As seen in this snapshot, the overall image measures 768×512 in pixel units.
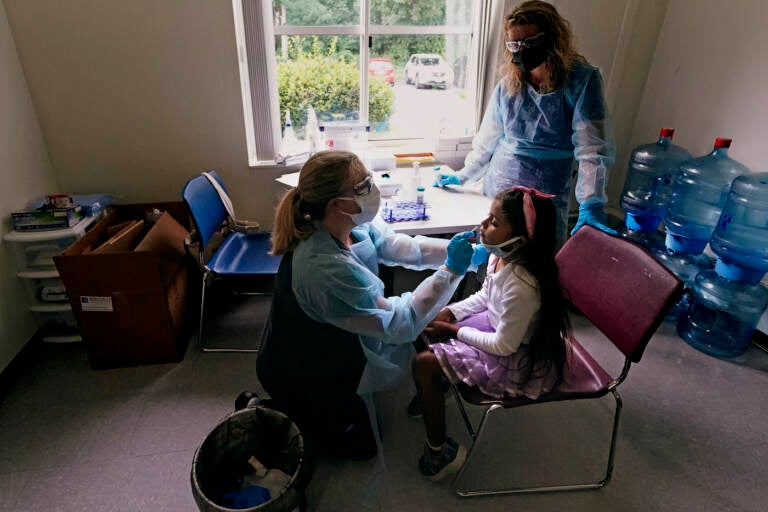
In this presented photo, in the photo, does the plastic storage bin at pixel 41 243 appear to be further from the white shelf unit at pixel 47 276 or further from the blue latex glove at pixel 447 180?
the blue latex glove at pixel 447 180

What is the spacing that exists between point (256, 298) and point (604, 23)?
258cm

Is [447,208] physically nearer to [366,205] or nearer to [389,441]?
[366,205]

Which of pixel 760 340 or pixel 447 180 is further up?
pixel 447 180

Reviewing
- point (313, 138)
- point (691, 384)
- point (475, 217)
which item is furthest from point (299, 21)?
point (691, 384)

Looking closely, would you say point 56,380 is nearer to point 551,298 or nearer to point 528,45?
point 551,298

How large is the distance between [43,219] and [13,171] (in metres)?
0.27

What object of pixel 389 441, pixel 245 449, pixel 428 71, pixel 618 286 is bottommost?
pixel 389 441

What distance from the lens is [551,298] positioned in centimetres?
137

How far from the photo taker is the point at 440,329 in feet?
5.24

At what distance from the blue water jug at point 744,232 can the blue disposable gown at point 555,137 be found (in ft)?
2.70

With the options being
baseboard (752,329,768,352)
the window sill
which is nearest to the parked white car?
the window sill

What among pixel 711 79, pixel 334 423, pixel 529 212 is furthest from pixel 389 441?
pixel 711 79

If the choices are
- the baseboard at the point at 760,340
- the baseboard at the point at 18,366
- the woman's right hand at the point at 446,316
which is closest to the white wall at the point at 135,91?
the baseboard at the point at 18,366

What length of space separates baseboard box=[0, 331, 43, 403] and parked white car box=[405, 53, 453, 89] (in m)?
2.43
